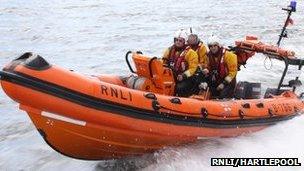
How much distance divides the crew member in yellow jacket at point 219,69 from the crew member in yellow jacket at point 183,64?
27cm

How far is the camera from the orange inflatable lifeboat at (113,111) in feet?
14.2

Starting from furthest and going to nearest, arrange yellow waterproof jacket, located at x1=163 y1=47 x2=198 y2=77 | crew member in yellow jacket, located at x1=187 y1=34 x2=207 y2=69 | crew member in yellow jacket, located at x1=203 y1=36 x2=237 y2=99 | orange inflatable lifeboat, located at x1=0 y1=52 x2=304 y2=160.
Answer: crew member in yellow jacket, located at x1=187 y1=34 x2=207 y2=69, crew member in yellow jacket, located at x1=203 y1=36 x2=237 y2=99, yellow waterproof jacket, located at x1=163 y1=47 x2=198 y2=77, orange inflatable lifeboat, located at x1=0 y1=52 x2=304 y2=160

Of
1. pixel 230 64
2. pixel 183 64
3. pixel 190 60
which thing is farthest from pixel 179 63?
pixel 230 64

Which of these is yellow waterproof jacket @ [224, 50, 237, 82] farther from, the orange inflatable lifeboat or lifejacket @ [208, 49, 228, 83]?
the orange inflatable lifeboat

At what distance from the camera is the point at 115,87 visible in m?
4.71

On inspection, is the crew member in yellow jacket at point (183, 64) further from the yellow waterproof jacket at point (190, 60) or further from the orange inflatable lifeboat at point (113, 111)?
the orange inflatable lifeboat at point (113, 111)

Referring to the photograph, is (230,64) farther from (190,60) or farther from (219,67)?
(190,60)

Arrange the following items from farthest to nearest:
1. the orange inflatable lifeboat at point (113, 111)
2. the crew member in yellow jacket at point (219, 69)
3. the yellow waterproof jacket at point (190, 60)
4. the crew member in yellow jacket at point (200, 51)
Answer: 1. the crew member in yellow jacket at point (200, 51)
2. the crew member in yellow jacket at point (219, 69)
3. the yellow waterproof jacket at point (190, 60)
4. the orange inflatable lifeboat at point (113, 111)

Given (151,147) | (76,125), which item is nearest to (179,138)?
(151,147)

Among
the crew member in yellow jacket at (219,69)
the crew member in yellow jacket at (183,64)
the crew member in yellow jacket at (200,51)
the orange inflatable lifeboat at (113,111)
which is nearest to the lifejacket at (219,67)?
the crew member in yellow jacket at (219,69)

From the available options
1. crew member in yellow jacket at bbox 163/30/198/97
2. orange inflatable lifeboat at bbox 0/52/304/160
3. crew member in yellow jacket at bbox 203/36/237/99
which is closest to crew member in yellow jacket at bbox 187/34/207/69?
crew member in yellow jacket at bbox 203/36/237/99

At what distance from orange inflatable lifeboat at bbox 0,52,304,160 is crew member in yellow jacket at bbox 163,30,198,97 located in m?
0.18

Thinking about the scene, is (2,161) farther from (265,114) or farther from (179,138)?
A: (265,114)

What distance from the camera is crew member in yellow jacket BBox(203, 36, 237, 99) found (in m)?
6.07
